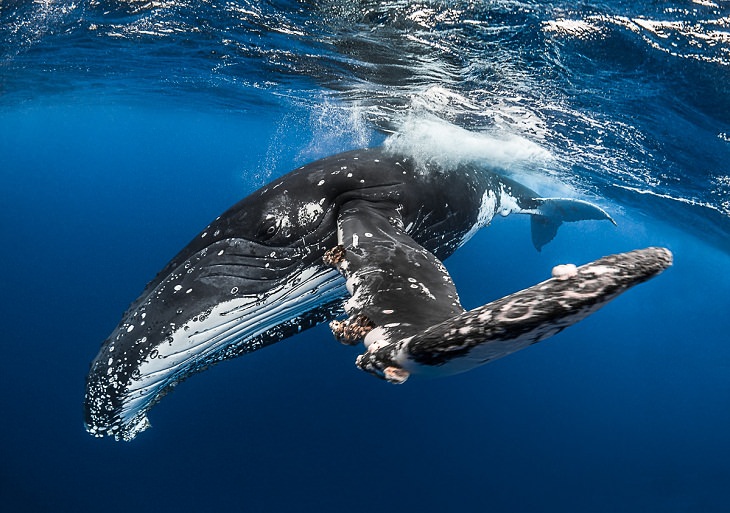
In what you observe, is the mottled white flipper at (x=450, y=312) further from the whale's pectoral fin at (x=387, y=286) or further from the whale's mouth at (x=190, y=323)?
the whale's mouth at (x=190, y=323)

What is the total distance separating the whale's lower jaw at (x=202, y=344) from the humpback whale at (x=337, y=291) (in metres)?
0.01

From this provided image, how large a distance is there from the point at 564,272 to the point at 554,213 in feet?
32.0

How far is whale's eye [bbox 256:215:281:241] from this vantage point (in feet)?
15.0

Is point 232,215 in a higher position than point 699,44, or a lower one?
lower

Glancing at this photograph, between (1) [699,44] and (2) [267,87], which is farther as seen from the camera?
(2) [267,87]

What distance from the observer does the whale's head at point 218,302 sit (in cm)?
405

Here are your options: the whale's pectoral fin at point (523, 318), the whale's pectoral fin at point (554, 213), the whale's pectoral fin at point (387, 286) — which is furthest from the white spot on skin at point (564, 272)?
the whale's pectoral fin at point (554, 213)

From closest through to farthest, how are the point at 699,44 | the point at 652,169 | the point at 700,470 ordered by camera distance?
the point at 699,44
the point at 652,169
the point at 700,470

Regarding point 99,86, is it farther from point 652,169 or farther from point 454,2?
point 652,169

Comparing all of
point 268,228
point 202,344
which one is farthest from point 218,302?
point 268,228

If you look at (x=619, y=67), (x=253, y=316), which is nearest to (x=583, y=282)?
(x=253, y=316)

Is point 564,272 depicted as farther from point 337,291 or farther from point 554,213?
point 554,213

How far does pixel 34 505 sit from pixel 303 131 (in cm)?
1970

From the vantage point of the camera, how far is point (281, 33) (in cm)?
1008
